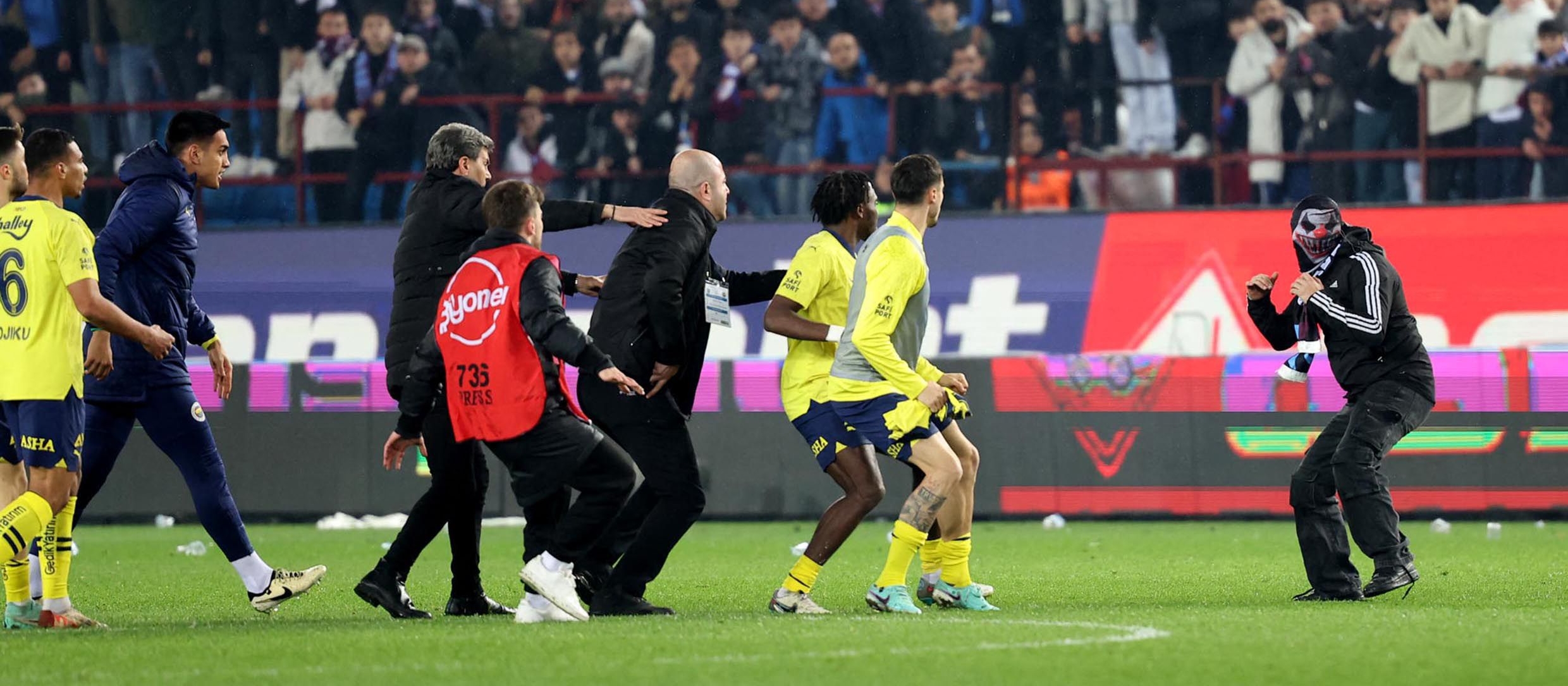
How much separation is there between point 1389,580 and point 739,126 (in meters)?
11.2

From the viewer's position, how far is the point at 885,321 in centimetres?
773

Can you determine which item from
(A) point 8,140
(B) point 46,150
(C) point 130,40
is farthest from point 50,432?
(C) point 130,40

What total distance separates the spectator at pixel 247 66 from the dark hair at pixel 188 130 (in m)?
12.1

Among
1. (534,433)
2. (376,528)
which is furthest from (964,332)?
(534,433)

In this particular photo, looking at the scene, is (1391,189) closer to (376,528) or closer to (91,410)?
(376,528)

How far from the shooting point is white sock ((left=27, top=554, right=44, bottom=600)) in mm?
7957

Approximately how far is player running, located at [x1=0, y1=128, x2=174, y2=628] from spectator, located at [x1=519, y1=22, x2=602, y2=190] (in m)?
11.2

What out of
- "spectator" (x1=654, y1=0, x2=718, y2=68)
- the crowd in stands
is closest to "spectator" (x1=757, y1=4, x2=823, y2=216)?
the crowd in stands

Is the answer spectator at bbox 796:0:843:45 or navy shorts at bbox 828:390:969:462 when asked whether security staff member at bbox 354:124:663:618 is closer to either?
navy shorts at bbox 828:390:969:462

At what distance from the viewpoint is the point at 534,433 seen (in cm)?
729

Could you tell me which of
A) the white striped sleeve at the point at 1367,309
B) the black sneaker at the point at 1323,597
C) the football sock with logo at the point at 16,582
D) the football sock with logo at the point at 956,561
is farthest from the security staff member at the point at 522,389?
the white striped sleeve at the point at 1367,309

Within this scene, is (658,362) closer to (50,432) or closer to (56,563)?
(50,432)

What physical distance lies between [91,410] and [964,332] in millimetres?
10699

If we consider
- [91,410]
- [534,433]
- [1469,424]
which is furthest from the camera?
[1469,424]
